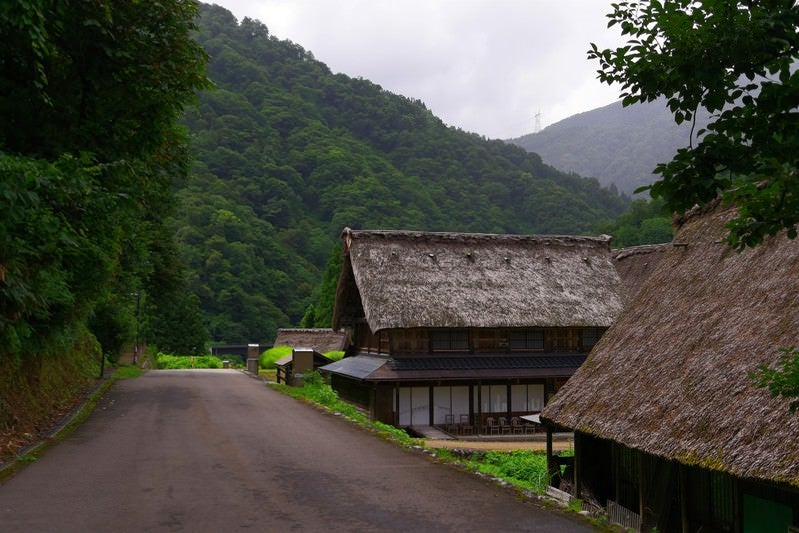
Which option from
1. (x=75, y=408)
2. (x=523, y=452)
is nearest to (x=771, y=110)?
(x=523, y=452)

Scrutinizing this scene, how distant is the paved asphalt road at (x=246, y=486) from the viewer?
9430mm

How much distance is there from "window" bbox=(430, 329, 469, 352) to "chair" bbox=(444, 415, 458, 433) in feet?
8.84

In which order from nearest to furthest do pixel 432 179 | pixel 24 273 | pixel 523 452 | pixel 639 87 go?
pixel 639 87 → pixel 24 273 → pixel 523 452 → pixel 432 179

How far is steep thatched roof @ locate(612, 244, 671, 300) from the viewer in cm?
3394

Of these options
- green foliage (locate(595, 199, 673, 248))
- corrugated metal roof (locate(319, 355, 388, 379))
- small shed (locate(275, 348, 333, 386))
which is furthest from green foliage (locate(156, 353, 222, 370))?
green foliage (locate(595, 199, 673, 248))

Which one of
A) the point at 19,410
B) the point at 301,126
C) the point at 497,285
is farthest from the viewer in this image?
the point at 301,126

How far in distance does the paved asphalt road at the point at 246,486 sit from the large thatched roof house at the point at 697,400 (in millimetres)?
2207

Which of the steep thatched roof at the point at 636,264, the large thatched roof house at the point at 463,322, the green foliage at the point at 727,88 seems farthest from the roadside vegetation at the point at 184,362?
the green foliage at the point at 727,88

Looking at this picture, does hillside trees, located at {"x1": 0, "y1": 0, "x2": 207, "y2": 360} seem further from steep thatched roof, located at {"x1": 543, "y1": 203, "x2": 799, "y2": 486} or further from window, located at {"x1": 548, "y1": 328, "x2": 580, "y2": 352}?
window, located at {"x1": 548, "y1": 328, "x2": 580, "y2": 352}

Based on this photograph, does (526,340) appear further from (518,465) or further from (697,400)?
(697,400)

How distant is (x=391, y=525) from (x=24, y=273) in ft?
24.8

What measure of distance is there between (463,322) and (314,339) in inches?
1079

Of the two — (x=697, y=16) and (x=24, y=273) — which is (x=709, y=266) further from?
(x=24, y=273)

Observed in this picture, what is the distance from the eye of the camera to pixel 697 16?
4.52 m
